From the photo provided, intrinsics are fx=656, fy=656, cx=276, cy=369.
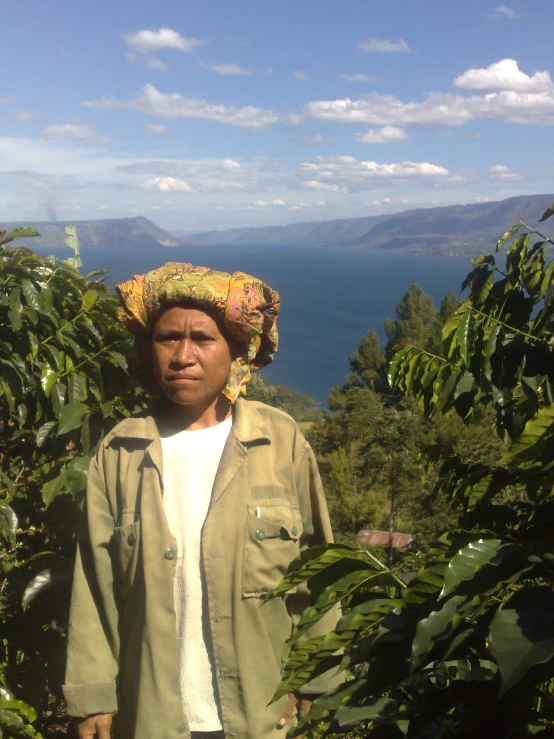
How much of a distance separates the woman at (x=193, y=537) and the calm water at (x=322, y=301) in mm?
61248

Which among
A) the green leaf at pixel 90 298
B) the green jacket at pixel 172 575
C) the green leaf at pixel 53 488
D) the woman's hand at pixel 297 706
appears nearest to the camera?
the green jacket at pixel 172 575

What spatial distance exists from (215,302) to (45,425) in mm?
1139

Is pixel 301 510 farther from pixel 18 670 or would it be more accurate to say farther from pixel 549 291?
pixel 18 670

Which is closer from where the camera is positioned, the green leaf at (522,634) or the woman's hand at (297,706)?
the green leaf at (522,634)

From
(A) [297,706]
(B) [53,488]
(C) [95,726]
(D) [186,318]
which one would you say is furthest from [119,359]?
(A) [297,706]

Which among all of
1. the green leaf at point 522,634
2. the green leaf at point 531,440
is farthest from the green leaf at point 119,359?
the green leaf at point 522,634

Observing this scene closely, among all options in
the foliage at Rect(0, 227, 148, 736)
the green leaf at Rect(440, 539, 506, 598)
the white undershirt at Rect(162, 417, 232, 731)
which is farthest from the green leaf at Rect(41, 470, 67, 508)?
the green leaf at Rect(440, 539, 506, 598)

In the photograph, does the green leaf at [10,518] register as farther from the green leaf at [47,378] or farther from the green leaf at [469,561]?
the green leaf at [469,561]

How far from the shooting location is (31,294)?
8.85ft

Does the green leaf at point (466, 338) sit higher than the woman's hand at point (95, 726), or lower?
higher

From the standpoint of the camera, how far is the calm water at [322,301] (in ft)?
312

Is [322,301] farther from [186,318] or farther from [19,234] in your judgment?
[186,318]

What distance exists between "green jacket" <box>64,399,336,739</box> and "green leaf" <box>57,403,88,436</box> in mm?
414

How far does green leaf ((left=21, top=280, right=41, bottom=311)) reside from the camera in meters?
2.68
